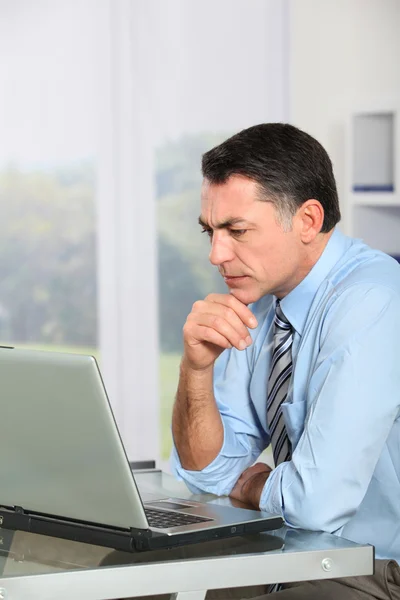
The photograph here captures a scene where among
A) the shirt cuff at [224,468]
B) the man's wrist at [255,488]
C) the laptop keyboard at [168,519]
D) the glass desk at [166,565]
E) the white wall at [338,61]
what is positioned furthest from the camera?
the white wall at [338,61]

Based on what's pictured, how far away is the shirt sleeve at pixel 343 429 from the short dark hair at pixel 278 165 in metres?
0.30

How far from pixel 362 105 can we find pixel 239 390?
6.61ft

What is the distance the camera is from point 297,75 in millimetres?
4336

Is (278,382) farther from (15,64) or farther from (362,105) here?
(15,64)

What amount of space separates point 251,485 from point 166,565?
525 mm

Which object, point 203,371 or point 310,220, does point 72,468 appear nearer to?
point 203,371

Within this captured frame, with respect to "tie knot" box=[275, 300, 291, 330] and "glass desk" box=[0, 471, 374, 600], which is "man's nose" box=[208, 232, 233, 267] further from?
"glass desk" box=[0, 471, 374, 600]

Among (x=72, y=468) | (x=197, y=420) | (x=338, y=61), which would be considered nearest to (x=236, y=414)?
(x=197, y=420)

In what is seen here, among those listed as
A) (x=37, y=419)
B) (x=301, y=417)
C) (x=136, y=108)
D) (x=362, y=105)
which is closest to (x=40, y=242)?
(x=136, y=108)

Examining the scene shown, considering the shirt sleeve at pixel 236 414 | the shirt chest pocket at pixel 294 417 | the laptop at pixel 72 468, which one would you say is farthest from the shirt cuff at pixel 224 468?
the laptop at pixel 72 468

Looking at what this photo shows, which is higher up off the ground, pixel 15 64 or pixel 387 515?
pixel 15 64

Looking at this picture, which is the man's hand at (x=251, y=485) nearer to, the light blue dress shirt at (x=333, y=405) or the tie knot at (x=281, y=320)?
the light blue dress shirt at (x=333, y=405)

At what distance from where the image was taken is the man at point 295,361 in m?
1.60

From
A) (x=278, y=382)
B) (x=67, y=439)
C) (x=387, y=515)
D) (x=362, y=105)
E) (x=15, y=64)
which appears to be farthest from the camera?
(x=15, y=64)
